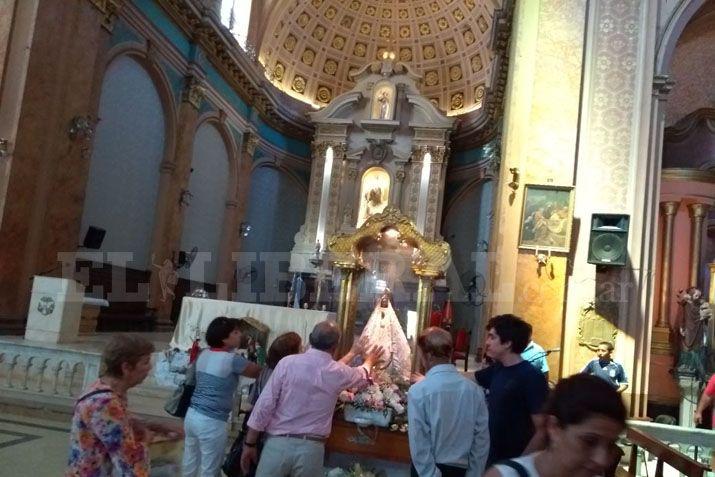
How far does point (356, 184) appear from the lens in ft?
75.1

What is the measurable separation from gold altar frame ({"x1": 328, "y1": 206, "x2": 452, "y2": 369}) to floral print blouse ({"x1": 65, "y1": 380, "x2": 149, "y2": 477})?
10.8 metres

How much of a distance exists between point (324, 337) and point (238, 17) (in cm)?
1942

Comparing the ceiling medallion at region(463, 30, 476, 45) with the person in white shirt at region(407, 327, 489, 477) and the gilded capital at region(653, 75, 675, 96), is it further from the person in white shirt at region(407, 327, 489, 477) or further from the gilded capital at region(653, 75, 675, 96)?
the person in white shirt at region(407, 327, 489, 477)

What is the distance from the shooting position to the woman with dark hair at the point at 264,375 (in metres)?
3.89

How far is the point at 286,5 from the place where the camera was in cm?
2305

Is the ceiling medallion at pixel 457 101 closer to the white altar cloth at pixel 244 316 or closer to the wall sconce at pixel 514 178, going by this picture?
the wall sconce at pixel 514 178

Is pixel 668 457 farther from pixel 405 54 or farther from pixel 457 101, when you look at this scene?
pixel 405 54

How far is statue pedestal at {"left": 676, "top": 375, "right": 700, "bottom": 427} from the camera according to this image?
1064cm

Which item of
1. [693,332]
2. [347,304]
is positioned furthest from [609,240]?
[347,304]

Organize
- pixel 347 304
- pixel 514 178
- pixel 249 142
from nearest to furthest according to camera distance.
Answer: pixel 514 178 < pixel 347 304 < pixel 249 142

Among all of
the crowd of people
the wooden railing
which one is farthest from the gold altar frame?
the crowd of people

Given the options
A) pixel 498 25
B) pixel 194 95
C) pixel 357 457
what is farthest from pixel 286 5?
pixel 357 457

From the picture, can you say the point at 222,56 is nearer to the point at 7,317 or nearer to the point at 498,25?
the point at 498,25

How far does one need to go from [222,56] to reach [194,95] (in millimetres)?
2159
